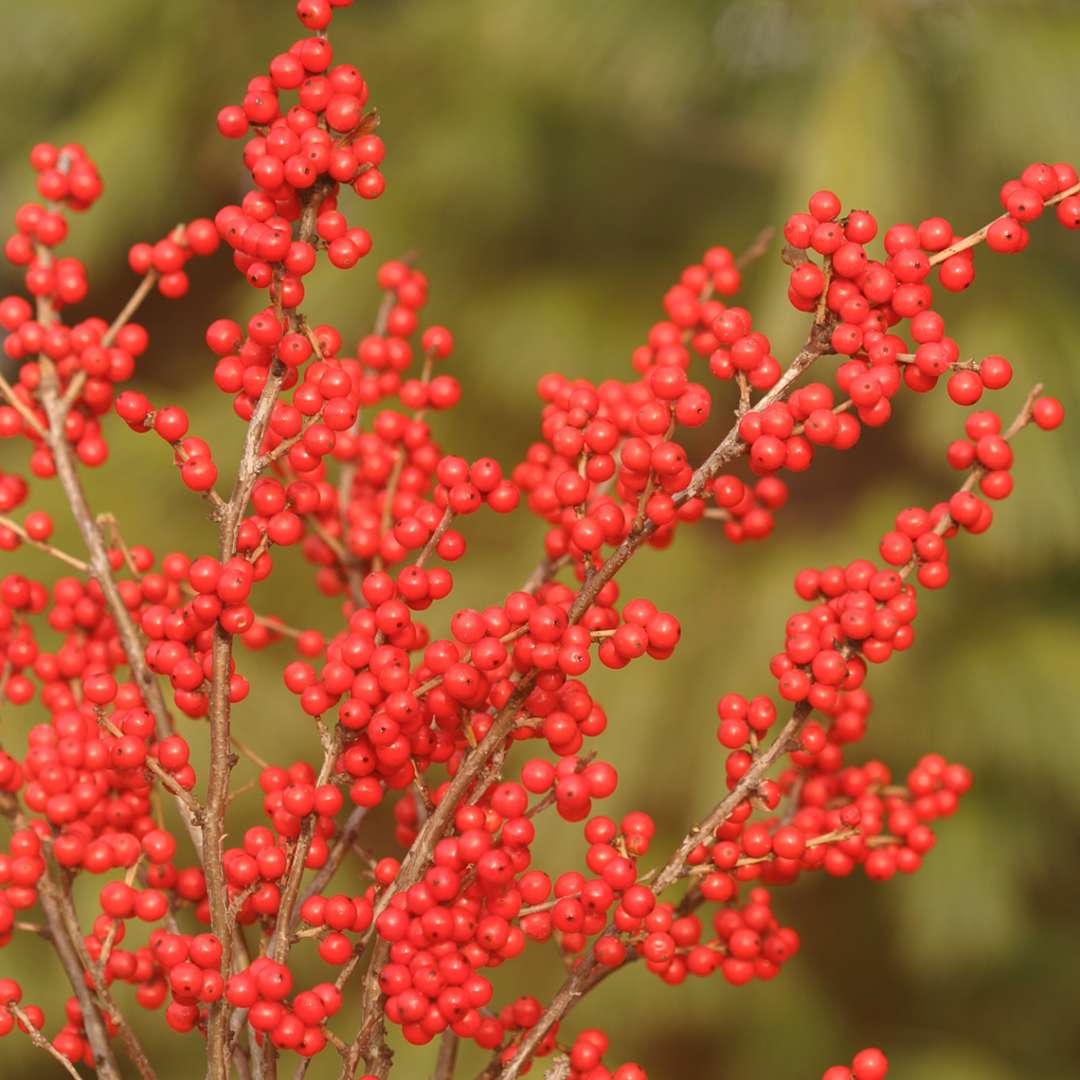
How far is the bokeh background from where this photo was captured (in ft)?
3.86

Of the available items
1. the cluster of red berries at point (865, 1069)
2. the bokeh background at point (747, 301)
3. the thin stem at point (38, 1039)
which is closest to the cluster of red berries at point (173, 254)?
the thin stem at point (38, 1039)

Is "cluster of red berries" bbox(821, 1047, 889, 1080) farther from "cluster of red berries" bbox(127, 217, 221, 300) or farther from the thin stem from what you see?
"cluster of red berries" bbox(127, 217, 221, 300)

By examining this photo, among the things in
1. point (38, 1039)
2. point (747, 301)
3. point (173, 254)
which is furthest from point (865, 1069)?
point (747, 301)

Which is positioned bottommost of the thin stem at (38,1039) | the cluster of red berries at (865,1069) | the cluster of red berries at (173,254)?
the thin stem at (38,1039)

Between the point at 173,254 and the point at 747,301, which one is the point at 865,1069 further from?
the point at 747,301

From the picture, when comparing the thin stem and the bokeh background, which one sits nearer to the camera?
the thin stem

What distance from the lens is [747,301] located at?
136cm

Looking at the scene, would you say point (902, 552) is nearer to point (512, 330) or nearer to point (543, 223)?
point (512, 330)

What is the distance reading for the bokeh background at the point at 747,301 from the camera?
3.86 ft

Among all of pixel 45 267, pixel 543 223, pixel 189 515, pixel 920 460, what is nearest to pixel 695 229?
pixel 543 223

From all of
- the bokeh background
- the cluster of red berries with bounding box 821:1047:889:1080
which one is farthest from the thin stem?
the bokeh background

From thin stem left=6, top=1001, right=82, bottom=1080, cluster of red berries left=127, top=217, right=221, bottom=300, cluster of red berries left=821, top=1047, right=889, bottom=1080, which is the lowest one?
thin stem left=6, top=1001, right=82, bottom=1080

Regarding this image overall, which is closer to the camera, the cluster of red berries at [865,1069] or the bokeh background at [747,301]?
the cluster of red berries at [865,1069]

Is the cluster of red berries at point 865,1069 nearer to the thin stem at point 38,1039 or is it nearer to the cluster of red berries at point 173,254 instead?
the thin stem at point 38,1039
